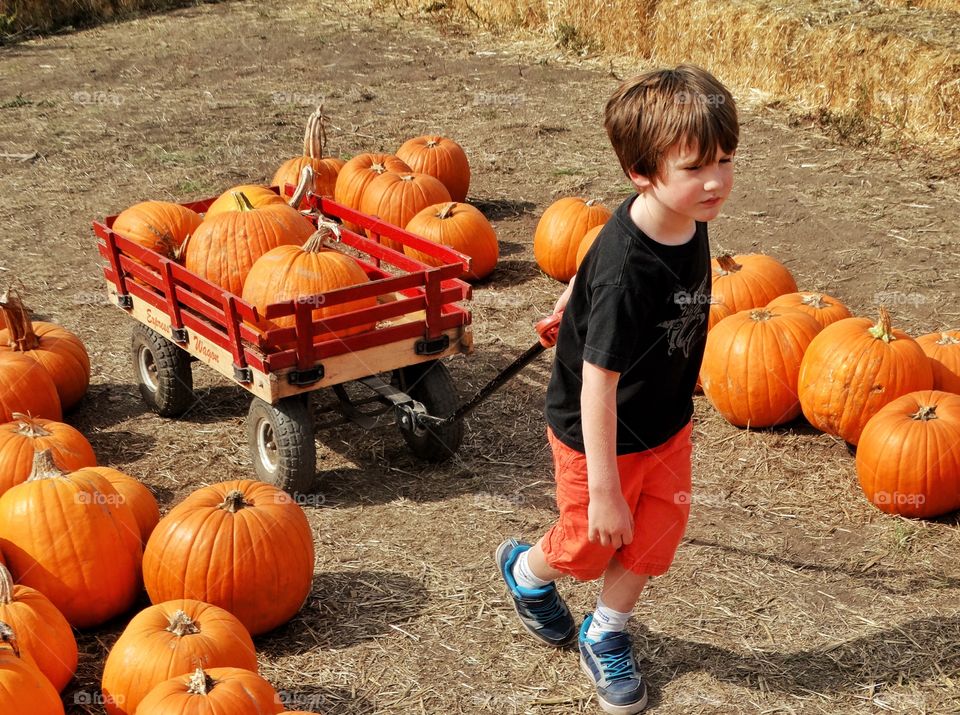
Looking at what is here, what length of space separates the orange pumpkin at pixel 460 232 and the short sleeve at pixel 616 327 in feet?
12.3

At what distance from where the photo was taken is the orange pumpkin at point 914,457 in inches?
173

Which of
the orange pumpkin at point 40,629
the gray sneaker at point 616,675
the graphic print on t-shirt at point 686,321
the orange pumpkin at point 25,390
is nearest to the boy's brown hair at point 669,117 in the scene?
the graphic print on t-shirt at point 686,321

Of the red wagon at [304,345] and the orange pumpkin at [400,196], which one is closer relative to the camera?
the red wagon at [304,345]

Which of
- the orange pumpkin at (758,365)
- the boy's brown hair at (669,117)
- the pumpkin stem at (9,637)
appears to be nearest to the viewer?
the boy's brown hair at (669,117)

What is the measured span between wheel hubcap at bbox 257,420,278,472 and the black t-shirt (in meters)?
1.77


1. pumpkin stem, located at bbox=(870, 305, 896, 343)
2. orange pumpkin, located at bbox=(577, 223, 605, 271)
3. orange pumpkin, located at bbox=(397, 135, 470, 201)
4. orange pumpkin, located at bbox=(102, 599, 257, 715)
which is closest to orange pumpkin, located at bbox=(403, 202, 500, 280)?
orange pumpkin, located at bbox=(577, 223, 605, 271)

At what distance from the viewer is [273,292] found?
457 centimetres

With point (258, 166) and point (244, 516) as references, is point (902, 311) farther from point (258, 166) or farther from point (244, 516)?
point (258, 166)

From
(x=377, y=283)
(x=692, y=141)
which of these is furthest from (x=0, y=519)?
(x=692, y=141)

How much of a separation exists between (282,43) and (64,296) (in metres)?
7.87

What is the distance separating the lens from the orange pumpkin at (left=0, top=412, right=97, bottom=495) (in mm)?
4215

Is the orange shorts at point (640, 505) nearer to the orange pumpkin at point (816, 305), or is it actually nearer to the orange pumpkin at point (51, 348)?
the orange pumpkin at point (816, 305)

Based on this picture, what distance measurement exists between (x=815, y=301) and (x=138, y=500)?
3342 millimetres

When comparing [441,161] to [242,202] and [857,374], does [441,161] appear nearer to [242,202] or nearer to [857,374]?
[242,202]
